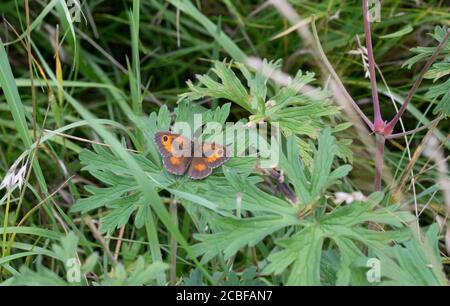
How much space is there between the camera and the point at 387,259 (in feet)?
4.19

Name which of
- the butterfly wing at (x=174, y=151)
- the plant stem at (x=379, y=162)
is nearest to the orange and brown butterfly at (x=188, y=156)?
the butterfly wing at (x=174, y=151)

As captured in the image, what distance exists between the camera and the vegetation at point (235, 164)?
1.30m

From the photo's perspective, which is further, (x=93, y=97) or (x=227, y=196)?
(x=93, y=97)

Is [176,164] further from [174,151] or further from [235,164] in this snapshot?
[235,164]

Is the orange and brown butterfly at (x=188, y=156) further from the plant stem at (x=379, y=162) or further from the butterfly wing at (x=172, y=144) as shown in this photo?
the plant stem at (x=379, y=162)

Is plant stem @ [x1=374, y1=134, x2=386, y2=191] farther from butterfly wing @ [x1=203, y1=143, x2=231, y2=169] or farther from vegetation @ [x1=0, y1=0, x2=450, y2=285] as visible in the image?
butterfly wing @ [x1=203, y1=143, x2=231, y2=169]

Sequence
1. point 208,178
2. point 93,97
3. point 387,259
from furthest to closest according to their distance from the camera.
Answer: point 93,97, point 208,178, point 387,259

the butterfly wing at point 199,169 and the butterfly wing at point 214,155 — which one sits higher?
the butterfly wing at point 214,155

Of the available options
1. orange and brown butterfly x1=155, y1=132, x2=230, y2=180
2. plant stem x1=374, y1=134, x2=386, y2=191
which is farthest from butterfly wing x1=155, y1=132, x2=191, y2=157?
plant stem x1=374, y1=134, x2=386, y2=191

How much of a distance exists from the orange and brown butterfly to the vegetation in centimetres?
3

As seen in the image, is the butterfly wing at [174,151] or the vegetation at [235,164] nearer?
the vegetation at [235,164]
